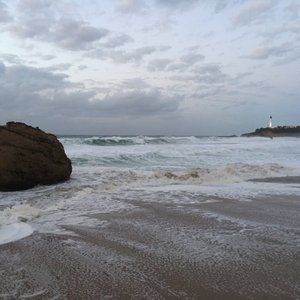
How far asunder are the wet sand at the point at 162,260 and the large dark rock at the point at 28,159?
4255 mm

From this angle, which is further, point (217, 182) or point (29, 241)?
point (217, 182)

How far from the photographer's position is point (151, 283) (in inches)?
116

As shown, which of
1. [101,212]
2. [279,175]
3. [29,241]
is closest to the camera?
[29,241]

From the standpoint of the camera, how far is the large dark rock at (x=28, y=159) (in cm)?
884

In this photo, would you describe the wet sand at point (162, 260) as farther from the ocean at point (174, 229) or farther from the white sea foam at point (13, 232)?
the white sea foam at point (13, 232)

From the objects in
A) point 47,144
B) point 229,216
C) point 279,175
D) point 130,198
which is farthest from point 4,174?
point 279,175

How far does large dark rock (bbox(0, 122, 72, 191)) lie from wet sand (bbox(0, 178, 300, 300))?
14.0 ft

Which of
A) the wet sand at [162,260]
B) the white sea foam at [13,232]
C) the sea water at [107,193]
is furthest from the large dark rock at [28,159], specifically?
the wet sand at [162,260]

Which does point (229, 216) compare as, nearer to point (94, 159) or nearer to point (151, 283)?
point (151, 283)

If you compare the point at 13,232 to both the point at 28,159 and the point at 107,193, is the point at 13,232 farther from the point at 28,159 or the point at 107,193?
the point at 28,159

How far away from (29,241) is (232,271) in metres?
2.22

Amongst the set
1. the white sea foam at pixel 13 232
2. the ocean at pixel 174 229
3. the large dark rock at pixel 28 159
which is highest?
the large dark rock at pixel 28 159

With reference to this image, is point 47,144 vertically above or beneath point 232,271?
above

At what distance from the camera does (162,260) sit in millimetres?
3498
